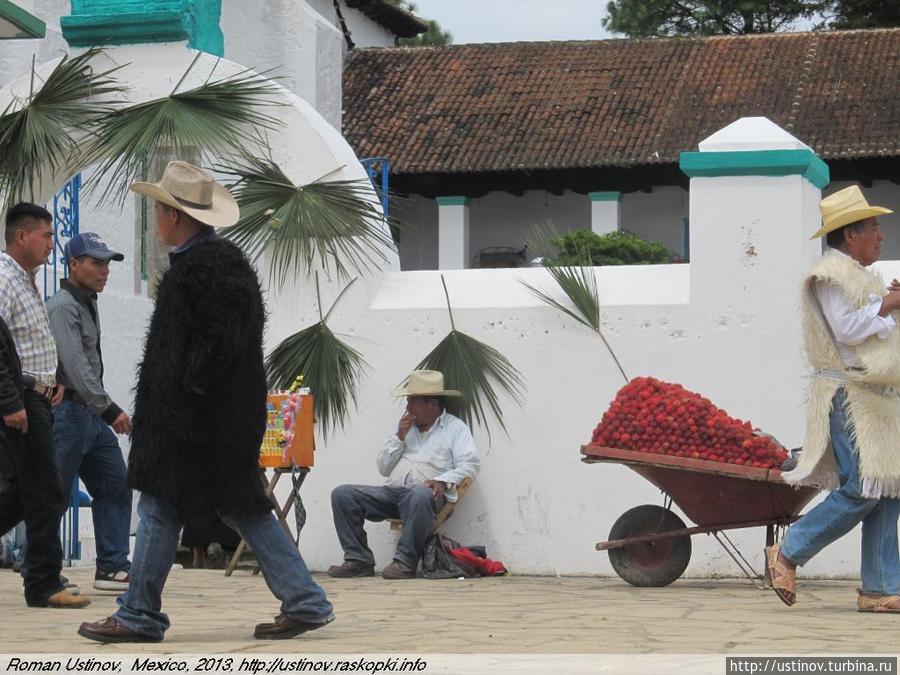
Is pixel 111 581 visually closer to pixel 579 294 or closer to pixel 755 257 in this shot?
pixel 579 294

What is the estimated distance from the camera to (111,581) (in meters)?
8.75

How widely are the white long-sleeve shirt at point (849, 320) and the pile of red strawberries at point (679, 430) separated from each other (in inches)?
44.3

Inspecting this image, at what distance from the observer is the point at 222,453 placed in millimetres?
6328

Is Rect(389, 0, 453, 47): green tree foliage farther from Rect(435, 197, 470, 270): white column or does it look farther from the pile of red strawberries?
the pile of red strawberries

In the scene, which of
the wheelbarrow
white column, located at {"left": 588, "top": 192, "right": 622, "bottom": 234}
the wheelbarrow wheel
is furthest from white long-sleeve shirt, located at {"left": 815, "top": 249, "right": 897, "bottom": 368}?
white column, located at {"left": 588, "top": 192, "right": 622, "bottom": 234}

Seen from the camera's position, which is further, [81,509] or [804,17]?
[804,17]

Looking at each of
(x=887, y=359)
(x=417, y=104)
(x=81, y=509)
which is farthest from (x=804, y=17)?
(x=887, y=359)

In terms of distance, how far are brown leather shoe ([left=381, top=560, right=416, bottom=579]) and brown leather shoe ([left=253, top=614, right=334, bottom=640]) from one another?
329 cm

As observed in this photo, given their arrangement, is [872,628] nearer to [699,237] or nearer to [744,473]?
[744,473]

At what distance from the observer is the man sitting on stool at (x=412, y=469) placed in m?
9.88

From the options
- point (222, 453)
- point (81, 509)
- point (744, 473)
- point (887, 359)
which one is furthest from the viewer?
point (81, 509)

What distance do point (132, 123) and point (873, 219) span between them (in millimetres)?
4719

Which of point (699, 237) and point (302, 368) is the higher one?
point (699, 237)

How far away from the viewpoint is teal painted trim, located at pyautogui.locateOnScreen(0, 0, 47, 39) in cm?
998
